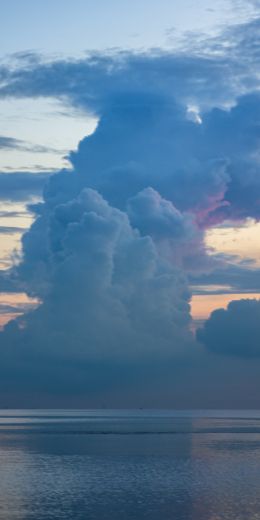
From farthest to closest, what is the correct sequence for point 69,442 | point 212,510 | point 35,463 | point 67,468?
1. point 69,442
2. point 35,463
3. point 67,468
4. point 212,510

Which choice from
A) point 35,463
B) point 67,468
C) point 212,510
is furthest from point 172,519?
point 35,463

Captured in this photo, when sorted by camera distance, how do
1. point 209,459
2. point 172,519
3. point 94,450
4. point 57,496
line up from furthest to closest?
point 94,450, point 209,459, point 57,496, point 172,519

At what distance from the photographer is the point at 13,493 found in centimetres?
7638

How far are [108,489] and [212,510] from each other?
1852 cm

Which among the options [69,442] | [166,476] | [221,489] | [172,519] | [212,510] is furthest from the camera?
[69,442]

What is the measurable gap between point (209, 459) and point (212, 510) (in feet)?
172

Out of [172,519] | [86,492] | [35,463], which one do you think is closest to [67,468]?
[35,463]

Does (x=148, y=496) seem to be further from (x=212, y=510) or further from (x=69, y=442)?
(x=69, y=442)

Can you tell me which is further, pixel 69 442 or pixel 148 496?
pixel 69 442

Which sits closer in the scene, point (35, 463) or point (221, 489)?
A: point (221, 489)

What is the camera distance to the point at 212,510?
2662 inches

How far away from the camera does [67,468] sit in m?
103

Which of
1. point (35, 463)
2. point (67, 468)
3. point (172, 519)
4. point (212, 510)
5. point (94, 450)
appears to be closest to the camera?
point (172, 519)

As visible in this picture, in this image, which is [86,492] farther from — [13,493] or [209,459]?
[209,459]
